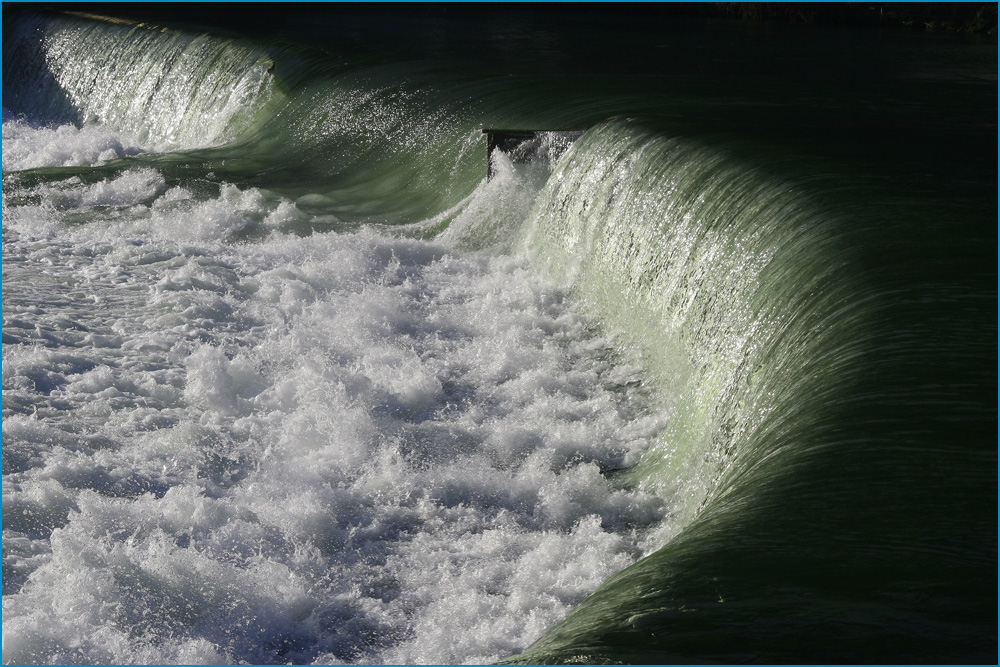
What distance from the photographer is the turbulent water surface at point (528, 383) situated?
12.1 feet

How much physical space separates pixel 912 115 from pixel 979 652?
7121mm

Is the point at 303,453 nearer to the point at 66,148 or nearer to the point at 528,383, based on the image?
the point at 528,383

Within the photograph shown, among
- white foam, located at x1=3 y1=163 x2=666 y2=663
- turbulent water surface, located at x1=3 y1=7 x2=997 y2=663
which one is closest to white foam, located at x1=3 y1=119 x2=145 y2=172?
turbulent water surface, located at x1=3 y1=7 x2=997 y2=663

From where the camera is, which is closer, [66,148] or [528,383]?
[528,383]

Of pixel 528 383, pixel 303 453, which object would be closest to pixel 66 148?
pixel 528 383

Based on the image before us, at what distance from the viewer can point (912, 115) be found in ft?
30.3

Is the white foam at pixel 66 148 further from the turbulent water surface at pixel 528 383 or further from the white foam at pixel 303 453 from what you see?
the white foam at pixel 303 453

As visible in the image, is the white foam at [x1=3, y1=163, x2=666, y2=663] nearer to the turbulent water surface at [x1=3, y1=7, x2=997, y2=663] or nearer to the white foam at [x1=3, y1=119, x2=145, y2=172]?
the turbulent water surface at [x1=3, y1=7, x2=997, y2=663]

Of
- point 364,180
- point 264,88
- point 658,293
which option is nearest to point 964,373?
point 658,293

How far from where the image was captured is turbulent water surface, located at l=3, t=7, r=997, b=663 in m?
3.69

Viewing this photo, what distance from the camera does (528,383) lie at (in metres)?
6.85

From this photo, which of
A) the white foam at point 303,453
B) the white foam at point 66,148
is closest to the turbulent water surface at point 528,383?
the white foam at point 303,453

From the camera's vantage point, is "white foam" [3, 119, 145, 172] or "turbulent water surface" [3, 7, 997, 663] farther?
"white foam" [3, 119, 145, 172]

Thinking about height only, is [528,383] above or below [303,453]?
above
